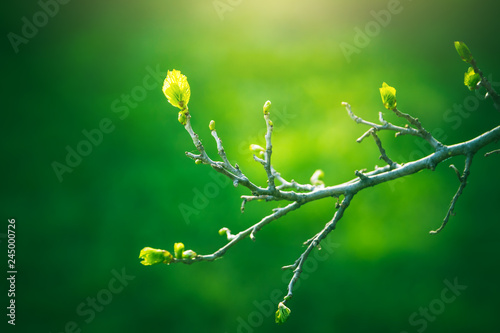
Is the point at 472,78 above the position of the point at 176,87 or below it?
below

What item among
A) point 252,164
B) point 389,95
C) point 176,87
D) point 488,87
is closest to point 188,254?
point 176,87

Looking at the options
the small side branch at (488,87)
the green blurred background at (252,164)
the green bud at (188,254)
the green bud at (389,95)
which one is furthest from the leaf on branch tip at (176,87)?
the green blurred background at (252,164)

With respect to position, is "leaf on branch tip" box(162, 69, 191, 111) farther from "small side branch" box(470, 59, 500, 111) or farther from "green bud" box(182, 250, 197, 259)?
"small side branch" box(470, 59, 500, 111)

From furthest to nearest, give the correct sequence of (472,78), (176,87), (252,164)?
1. (252,164)
2. (472,78)
3. (176,87)

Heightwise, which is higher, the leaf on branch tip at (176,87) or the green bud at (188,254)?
the leaf on branch tip at (176,87)

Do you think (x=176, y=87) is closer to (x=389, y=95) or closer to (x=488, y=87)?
(x=389, y=95)

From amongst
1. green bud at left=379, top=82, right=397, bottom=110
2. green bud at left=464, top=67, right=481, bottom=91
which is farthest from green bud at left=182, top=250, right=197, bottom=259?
green bud at left=464, top=67, right=481, bottom=91

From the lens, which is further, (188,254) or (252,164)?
(252,164)

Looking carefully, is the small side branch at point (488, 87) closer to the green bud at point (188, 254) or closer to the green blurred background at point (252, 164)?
the green bud at point (188, 254)
